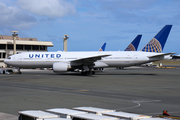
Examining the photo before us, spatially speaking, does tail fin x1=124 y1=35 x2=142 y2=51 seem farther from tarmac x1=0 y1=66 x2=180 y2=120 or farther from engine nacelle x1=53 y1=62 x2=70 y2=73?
tarmac x1=0 y1=66 x2=180 y2=120

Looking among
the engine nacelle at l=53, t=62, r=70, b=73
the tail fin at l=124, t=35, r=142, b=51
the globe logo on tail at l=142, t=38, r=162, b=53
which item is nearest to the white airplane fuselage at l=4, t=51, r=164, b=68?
the globe logo on tail at l=142, t=38, r=162, b=53

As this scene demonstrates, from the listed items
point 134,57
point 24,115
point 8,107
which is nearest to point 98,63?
point 134,57

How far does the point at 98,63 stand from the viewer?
3794 centimetres

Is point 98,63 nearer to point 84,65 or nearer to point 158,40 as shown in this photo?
point 84,65

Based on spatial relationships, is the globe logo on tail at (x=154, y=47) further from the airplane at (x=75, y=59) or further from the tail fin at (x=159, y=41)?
the airplane at (x=75, y=59)

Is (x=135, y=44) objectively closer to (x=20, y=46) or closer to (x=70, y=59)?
(x=70, y=59)

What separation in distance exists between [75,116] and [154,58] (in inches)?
1353

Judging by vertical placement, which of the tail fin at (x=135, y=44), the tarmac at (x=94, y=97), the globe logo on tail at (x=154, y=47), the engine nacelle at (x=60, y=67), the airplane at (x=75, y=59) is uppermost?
the tail fin at (x=135, y=44)

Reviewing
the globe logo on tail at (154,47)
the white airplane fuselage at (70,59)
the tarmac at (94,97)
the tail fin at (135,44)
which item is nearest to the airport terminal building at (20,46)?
the tail fin at (135,44)

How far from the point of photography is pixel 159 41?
4034 centimetres

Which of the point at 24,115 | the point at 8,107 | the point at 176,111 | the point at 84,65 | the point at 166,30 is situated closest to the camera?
the point at 24,115

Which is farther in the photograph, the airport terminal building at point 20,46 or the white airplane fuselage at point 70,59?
the airport terminal building at point 20,46

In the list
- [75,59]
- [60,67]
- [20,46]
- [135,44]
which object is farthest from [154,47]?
[20,46]

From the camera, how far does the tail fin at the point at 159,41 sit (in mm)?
40156
